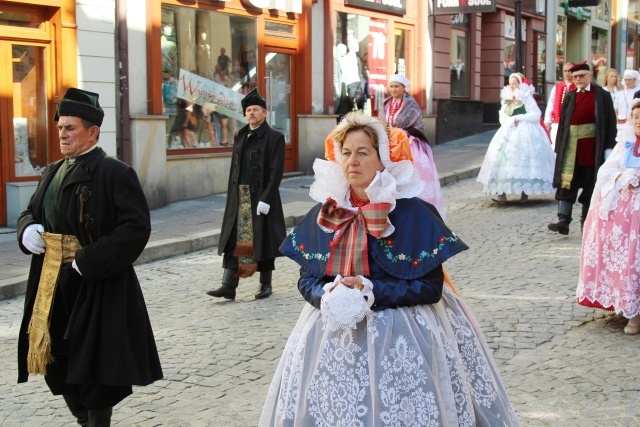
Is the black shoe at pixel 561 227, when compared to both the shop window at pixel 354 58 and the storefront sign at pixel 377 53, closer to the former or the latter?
the shop window at pixel 354 58

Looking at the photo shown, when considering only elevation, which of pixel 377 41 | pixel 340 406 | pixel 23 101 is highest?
pixel 377 41

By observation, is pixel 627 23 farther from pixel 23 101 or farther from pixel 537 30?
pixel 23 101

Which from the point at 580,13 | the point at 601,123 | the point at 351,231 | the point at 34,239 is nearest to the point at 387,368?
the point at 351,231

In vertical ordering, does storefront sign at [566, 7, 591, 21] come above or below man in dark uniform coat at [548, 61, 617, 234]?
above

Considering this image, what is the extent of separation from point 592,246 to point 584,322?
1.86 ft

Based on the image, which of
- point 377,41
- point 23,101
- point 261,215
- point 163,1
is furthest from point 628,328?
point 377,41

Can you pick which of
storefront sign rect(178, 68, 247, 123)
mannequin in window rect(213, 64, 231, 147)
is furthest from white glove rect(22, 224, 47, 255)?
mannequin in window rect(213, 64, 231, 147)

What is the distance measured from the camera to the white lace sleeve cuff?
335 centimetres

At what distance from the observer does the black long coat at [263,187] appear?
7.86m

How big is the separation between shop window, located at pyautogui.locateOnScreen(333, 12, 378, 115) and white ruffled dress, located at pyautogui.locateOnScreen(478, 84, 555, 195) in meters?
5.05

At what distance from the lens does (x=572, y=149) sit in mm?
10320

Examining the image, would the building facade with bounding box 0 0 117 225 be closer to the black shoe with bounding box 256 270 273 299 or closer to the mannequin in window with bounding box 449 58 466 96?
the black shoe with bounding box 256 270 273 299

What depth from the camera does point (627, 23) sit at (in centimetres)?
3734

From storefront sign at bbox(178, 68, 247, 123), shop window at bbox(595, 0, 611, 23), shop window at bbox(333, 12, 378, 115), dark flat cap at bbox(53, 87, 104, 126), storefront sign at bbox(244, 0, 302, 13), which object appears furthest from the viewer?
shop window at bbox(595, 0, 611, 23)
